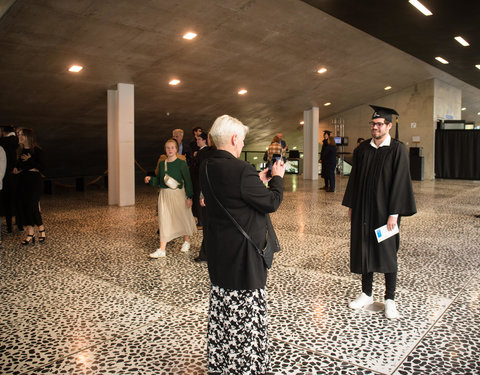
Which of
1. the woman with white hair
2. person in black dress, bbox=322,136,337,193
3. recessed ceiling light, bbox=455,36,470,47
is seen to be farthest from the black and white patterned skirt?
person in black dress, bbox=322,136,337,193

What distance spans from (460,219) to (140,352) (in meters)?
6.82

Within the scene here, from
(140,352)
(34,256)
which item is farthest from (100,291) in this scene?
(34,256)

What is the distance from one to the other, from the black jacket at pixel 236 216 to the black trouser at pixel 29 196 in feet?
15.1

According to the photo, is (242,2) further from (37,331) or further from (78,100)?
(37,331)

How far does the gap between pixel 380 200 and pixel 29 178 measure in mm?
4813

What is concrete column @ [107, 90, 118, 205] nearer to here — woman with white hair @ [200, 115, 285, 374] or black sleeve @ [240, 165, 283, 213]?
woman with white hair @ [200, 115, 285, 374]

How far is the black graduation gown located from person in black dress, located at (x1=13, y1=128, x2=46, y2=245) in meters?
4.53

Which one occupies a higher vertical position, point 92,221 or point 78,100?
point 78,100

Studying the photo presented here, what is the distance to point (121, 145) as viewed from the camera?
986 cm

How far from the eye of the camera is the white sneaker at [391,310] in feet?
10.5

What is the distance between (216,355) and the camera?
2.13 metres

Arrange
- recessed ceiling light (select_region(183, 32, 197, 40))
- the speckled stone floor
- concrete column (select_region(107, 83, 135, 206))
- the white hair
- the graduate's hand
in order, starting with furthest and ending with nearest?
concrete column (select_region(107, 83, 135, 206))
recessed ceiling light (select_region(183, 32, 197, 40))
the graduate's hand
the speckled stone floor
the white hair

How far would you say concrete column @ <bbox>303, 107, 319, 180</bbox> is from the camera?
16.6 m

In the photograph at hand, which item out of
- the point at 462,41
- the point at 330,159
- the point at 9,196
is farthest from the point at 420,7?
the point at 9,196
